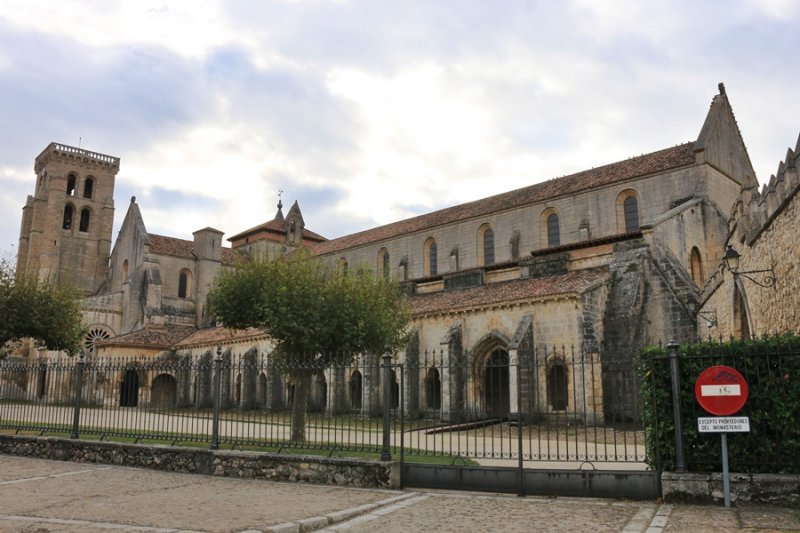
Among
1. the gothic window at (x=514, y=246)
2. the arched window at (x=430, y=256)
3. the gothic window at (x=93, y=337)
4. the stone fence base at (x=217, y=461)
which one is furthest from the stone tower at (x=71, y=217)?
the stone fence base at (x=217, y=461)

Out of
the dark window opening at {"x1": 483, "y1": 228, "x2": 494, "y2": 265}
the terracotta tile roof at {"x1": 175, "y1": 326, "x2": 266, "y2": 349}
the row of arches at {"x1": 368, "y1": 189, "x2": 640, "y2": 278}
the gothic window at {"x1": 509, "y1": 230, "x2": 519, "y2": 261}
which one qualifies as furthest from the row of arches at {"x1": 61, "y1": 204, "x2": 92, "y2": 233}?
the gothic window at {"x1": 509, "y1": 230, "x2": 519, "y2": 261}

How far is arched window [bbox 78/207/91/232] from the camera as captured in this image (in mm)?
59875

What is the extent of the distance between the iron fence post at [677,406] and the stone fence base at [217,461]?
468 cm

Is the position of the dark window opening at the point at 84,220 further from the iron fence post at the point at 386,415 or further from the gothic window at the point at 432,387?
the iron fence post at the point at 386,415

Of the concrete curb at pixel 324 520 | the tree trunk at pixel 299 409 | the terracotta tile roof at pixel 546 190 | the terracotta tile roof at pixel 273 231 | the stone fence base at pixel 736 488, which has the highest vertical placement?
the terracotta tile roof at pixel 273 231

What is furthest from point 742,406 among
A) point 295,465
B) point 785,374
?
point 295,465

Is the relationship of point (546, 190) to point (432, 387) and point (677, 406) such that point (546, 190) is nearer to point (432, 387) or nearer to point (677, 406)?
point (432, 387)

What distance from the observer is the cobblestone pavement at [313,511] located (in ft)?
25.8

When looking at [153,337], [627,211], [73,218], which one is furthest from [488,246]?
[73,218]

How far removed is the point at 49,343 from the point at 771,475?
24834 mm

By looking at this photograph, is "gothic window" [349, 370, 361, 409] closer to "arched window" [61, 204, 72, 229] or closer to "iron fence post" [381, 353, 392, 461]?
"iron fence post" [381, 353, 392, 461]

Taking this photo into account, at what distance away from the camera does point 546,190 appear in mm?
36281

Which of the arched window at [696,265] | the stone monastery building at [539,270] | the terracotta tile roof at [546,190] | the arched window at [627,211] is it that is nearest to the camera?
the stone monastery building at [539,270]

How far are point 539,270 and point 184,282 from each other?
34522mm
